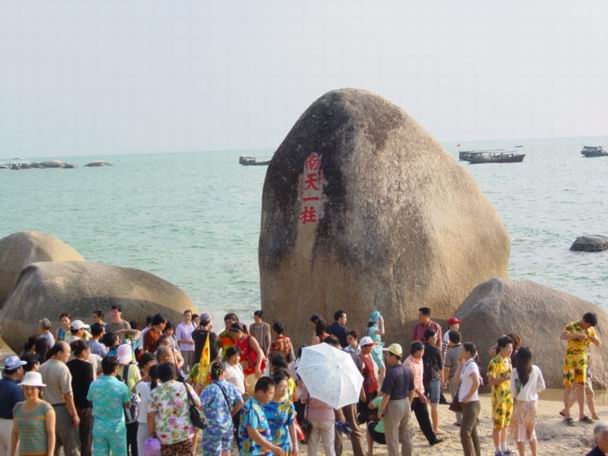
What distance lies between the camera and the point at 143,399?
8.81 m

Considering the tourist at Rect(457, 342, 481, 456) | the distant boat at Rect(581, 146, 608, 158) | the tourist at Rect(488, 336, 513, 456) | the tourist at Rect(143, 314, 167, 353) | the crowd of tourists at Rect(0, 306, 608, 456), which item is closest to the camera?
the crowd of tourists at Rect(0, 306, 608, 456)

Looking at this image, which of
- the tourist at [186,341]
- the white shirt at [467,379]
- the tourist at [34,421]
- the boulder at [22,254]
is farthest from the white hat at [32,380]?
the boulder at [22,254]

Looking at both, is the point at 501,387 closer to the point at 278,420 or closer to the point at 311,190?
the point at 278,420

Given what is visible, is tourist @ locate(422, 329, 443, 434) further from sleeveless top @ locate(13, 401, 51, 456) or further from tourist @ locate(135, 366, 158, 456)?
sleeveless top @ locate(13, 401, 51, 456)

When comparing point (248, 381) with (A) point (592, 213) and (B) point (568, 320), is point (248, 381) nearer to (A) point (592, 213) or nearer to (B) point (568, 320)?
(B) point (568, 320)

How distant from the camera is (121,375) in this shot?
9.84 m

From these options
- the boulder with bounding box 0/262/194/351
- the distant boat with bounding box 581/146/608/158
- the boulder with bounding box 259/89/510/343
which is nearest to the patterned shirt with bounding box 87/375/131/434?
the boulder with bounding box 259/89/510/343

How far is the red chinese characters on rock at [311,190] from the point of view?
53.0ft

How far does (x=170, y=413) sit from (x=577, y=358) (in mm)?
6051

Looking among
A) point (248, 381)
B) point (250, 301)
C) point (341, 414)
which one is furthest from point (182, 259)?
point (341, 414)

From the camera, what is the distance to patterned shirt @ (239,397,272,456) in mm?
8180

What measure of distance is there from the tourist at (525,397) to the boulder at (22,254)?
48.1 feet

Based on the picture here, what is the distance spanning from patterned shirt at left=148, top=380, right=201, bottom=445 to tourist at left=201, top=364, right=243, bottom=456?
22 cm

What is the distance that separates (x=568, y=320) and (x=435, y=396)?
4015mm
